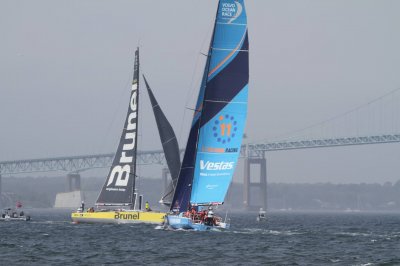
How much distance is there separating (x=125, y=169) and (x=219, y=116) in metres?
11.2

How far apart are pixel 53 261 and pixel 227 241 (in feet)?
27.2

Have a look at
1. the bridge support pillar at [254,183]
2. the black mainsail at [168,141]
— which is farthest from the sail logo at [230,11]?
the bridge support pillar at [254,183]

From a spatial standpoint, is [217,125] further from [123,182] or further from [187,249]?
[123,182]

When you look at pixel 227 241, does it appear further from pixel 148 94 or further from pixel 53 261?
pixel 148 94

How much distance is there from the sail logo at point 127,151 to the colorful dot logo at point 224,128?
34.4 feet

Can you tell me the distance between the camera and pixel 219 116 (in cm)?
3322

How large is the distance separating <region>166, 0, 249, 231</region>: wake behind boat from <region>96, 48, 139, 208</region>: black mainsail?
859 centimetres

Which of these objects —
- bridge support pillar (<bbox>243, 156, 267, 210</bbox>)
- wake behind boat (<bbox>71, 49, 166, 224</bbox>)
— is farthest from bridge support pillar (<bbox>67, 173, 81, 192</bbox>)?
wake behind boat (<bbox>71, 49, 166, 224</bbox>)

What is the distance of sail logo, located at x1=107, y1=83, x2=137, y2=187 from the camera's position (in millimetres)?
43188

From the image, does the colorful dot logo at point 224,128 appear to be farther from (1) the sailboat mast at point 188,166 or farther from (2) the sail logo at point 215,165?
(2) the sail logo at point 215,165

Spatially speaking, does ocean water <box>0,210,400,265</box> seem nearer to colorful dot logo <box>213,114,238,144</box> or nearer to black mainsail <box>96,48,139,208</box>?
colorful dot logo <box>213,114,238,144</box>

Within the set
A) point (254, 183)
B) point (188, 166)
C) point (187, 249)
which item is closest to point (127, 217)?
point (188, 166)

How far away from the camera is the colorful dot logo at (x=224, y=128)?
33312 millimetres

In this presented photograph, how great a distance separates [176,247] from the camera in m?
28.4
